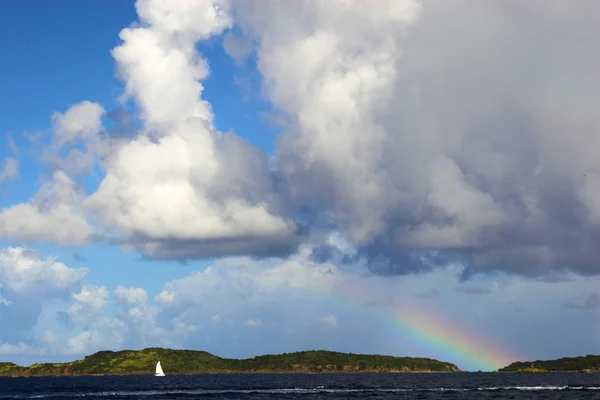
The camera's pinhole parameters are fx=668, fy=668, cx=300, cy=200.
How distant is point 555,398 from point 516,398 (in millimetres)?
10689

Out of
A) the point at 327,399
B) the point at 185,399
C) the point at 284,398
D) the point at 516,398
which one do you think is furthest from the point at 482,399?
the point at 185,399

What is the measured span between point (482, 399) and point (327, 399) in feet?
145

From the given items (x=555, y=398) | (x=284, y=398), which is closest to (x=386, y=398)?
(x=284, y=398)

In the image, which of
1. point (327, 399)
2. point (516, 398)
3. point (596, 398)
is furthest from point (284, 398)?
point (596, 398)

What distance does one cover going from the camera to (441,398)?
7805 inches

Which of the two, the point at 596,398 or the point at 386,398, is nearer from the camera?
the point at 596,398

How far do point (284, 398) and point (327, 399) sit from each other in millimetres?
14193

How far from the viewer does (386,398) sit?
196625 mm

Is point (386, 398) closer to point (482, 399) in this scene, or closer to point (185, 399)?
point (482, 399)

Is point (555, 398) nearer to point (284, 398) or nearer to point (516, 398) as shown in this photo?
point (516, 398)

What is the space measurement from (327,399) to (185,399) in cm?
4246

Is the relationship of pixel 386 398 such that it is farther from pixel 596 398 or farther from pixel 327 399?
pixel 596 398

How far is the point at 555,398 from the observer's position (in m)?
192

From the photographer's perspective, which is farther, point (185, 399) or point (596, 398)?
point (185, 399)
